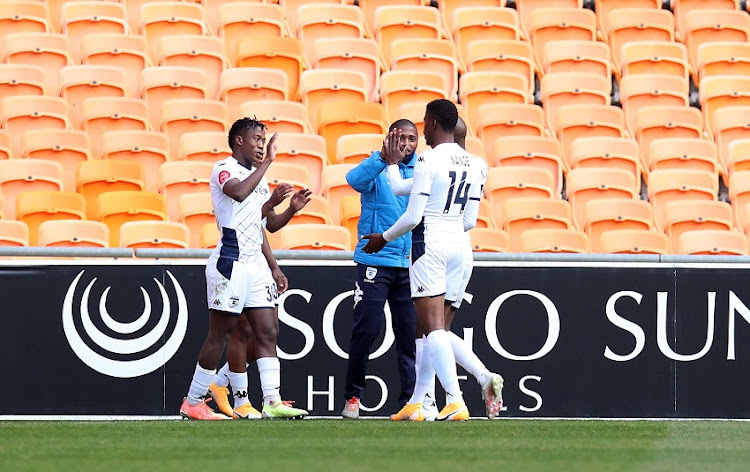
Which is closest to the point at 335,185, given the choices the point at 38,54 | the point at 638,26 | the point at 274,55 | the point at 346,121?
the point at 346,121

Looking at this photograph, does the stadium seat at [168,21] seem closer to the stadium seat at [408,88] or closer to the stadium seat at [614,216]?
the stadium seat at [408,88]

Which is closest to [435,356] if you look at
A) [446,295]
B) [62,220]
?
[446,295]

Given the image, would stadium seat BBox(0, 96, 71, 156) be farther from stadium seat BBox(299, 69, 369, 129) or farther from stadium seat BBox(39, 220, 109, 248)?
stadium seat BBox(299, 69, 369, 129)

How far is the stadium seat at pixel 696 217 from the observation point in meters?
11.1

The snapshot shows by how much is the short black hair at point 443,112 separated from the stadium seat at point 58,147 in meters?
4.53

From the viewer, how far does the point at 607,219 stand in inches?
431

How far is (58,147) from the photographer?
442 inches

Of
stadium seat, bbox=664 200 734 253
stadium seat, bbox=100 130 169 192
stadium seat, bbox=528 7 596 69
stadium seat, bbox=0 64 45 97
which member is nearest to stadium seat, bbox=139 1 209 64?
stadium seat, bbox=0 64 45 97

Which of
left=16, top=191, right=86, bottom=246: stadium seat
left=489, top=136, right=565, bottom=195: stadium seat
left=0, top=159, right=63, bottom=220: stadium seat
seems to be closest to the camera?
left=16, top=191, right=86, bottom=246: stadium seat

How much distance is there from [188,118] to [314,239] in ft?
8.18

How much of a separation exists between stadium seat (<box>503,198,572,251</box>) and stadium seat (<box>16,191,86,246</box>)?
3269 millimetres

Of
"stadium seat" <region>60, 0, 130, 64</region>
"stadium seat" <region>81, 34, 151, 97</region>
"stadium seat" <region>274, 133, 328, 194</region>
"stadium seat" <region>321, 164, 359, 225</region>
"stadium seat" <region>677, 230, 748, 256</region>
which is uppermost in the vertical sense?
"stadium seat" <region>60, 0, 130, 64</region>

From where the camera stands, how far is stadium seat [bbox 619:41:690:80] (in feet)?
43.3

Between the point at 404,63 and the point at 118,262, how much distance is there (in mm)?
4889
